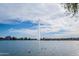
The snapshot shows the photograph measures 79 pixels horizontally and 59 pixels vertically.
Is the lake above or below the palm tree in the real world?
below

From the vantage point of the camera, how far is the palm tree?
1.88 m

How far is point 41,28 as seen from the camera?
1897 millimetres

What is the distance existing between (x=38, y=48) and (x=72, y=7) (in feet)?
1.91

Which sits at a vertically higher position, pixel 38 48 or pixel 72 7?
pixel 72 7

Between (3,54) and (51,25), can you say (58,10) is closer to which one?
(51,25)

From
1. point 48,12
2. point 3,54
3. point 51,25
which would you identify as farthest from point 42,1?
point 3,54

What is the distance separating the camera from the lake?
1877 mm

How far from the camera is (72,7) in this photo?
1899 mm

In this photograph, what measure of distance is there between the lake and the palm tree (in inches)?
13.2

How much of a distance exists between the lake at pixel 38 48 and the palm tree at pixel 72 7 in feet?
1.10

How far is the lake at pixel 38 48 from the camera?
1.88m

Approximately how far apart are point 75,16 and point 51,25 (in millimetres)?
278

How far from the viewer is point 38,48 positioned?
6.24 feet

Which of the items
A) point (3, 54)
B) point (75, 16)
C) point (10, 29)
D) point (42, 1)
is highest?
point (42, 1)
